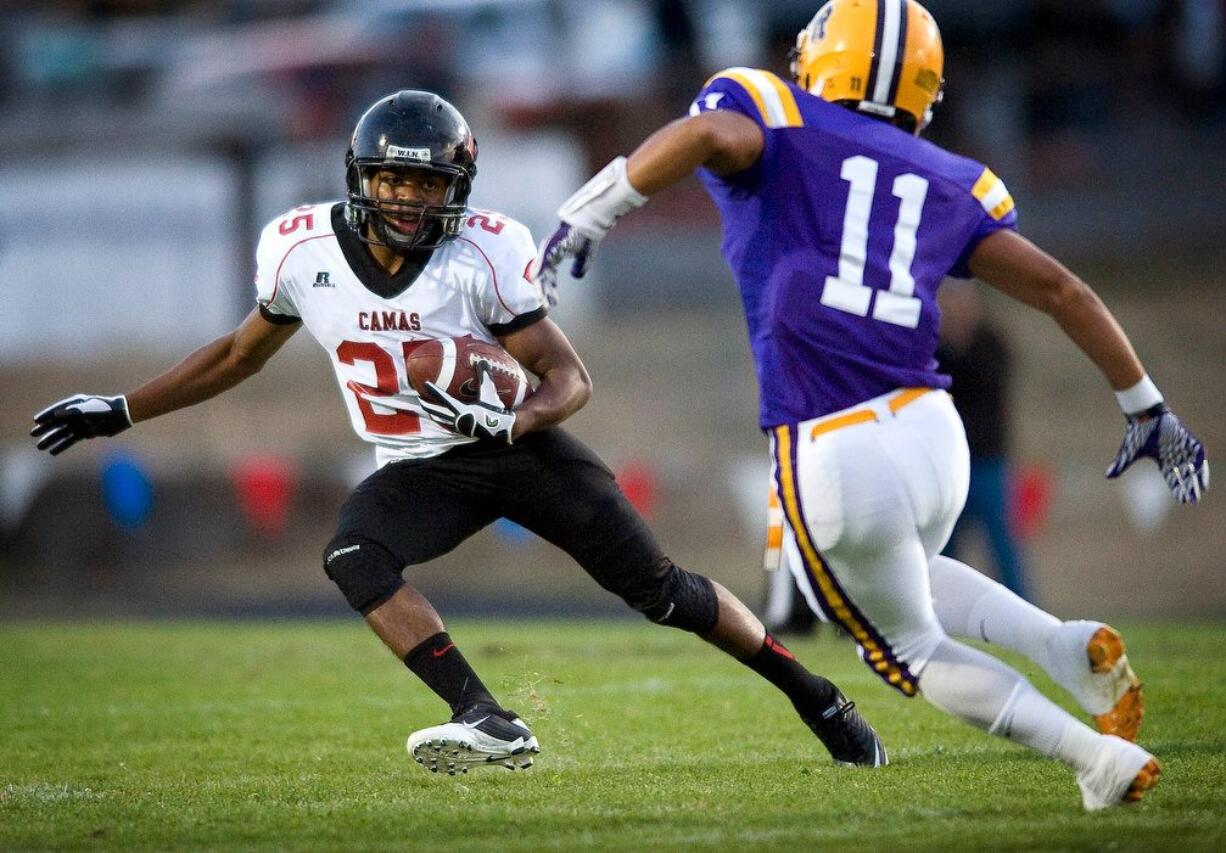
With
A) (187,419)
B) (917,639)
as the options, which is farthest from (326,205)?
(187,419)

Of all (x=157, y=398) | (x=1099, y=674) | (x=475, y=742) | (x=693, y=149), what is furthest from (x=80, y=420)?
(x=1099, y=674)

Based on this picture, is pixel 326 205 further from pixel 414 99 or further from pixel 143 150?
pixel 143 150

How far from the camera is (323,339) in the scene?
505 cm

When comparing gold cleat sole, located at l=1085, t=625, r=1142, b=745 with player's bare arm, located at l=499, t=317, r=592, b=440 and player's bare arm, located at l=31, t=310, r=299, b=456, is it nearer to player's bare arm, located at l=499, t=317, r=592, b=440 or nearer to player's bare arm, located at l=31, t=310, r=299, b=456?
player's bare arm, located at l=499, t=317, r=592, b=440

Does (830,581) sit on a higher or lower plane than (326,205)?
lower

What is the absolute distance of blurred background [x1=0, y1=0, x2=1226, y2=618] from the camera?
14.1 meters

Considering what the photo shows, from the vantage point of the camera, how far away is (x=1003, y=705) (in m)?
4.04

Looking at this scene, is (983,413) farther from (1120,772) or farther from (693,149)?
(693,149)

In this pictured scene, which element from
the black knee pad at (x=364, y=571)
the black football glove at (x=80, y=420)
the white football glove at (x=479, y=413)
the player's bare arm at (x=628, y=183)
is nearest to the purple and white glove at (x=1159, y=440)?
the player's bare arm at (x=628, y=183)

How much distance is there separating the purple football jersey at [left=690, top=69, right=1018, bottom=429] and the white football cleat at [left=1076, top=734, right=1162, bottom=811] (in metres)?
0.97

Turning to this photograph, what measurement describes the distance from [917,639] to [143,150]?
15103 millimetres

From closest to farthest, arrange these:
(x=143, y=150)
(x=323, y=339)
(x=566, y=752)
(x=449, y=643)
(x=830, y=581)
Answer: (x=830, y=581)
(x=449, y=643)
(x=323, y=339)
(x=566, y=752)
(x=143, y=150)

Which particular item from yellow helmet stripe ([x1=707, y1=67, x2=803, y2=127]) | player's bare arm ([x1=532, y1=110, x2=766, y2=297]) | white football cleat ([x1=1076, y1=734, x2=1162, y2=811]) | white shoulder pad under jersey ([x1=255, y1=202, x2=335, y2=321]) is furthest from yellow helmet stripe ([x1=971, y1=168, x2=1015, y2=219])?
white shoulder pad under jersey ([x1=255, y1=202, x2=335, y2=321])

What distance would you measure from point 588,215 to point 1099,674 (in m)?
1.65
